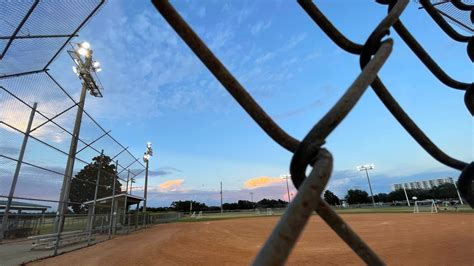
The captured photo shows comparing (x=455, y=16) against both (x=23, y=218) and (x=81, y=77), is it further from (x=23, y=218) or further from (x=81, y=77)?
(x=81, y=77)

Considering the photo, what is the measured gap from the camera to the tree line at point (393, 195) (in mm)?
62850

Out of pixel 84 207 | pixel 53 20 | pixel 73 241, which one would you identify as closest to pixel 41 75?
pixel 53 20

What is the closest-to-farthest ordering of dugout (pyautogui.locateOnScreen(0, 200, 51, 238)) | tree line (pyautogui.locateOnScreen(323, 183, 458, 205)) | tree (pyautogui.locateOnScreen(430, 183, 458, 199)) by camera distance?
dugout (pyautogui.locateOnScreen(0, 200, 51, 238)) < tree (pyautogui.locateOnScreen(430, 183, 458, 199)) < tree line (pyautogui.locateOnScreen(323, 183, 458, 205))

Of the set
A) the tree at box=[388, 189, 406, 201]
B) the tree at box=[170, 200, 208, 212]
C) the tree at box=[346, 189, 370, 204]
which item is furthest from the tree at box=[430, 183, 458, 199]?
the tree at box=[170, 200, 208, 212]

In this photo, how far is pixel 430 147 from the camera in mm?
760

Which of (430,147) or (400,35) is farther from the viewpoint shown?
(400,35)

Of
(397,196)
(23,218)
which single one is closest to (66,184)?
(23,218)

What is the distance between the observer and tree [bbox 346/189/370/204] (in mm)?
80688

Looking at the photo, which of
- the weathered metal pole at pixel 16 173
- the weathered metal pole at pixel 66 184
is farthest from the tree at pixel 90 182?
the weathered metal pole at pixel 16 173

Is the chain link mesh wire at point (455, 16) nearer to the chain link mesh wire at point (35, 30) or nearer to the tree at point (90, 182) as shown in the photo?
the chain link mesh wire at point (35, 30)

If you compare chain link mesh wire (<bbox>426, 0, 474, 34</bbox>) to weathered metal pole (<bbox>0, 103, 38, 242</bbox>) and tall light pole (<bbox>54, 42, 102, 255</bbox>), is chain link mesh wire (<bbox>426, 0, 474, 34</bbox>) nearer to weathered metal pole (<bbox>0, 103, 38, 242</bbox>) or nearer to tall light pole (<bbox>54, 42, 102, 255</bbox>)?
weathered metal pole (<bbox>0, 103, 38, 242</bbox>)

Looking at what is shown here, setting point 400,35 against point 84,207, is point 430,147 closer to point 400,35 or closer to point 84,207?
point 400,35

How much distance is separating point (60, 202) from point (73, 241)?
3.68 meters

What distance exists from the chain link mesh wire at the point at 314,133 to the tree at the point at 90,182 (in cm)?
1143
